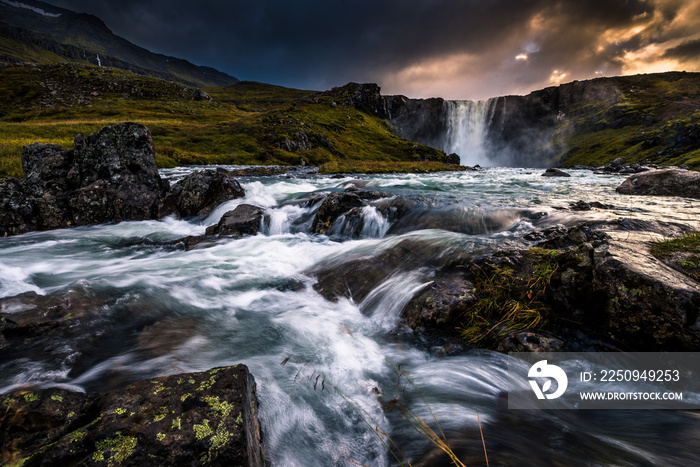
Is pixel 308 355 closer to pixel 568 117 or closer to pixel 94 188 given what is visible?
pixel 94 188

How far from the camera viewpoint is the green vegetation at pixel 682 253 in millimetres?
3545

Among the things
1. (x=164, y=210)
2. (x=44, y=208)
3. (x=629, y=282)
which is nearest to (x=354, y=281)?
(x=629, y=282)

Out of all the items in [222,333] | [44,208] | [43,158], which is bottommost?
[222,333]

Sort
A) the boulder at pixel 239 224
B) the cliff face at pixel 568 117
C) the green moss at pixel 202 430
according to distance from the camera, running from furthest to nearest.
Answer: the cliff face at pixel 568 117 < the boulder at pixel 239 224 < the green moss at pixel 202 430

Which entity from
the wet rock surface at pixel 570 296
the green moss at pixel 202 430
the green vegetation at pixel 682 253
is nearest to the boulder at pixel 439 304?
the wet rock surface at pixel 570 296

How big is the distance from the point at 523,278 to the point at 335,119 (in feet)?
330

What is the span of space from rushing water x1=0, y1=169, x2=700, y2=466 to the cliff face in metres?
111

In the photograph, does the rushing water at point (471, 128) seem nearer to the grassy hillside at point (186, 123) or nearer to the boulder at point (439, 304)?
the grassy hillside at point (186, 123)

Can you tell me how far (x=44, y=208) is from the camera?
35.3 feet

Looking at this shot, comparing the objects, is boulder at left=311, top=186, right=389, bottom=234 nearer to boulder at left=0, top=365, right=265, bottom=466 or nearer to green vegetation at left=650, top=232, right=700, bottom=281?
green vegetation at left=650, top=232, right=700, bottom=281

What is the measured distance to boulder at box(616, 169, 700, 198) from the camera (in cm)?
1254

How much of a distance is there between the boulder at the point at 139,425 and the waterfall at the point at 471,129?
127m

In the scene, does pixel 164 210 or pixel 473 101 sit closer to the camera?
pixel 164 210

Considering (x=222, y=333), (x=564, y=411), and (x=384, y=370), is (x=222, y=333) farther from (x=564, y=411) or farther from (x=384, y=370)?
(x=564, y=411)
